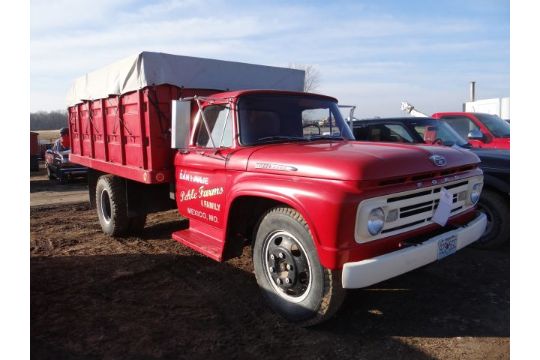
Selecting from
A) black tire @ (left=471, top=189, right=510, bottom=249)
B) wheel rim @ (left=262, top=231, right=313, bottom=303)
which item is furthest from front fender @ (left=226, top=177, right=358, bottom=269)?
black tire @ (left=471, top=189, right=510, bottom=249)

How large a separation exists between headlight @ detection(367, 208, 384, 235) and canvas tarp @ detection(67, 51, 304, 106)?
134 inches

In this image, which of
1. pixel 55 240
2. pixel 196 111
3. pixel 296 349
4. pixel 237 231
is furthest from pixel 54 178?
pixel 296 349

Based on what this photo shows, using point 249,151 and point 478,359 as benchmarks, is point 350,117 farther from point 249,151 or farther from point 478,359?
point 478,359

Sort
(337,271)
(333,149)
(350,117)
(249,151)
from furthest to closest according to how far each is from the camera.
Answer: (350,117), (249,151), (333,149), (337,271)

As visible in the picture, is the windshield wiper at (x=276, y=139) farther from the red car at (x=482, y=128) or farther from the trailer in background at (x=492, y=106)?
the trailer in background at (x=492, y=106)

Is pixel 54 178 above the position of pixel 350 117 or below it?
below

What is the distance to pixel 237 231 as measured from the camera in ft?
14.3

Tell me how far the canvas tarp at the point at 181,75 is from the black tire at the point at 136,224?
1933 millimetres

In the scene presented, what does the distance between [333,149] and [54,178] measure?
15533 mm

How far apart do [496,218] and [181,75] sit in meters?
4.49

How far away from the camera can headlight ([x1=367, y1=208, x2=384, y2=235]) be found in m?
3.17

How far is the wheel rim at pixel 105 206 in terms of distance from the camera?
696 cm

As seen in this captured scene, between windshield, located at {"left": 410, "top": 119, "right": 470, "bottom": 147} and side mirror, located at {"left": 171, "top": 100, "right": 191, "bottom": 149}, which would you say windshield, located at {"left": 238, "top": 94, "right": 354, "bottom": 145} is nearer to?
side mirror, located at {"left": 171, "top": 100, "right": 191, "bottom": 149}

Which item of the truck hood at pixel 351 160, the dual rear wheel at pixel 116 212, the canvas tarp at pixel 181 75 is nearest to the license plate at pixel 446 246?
the truck hood at pixel 351 160
